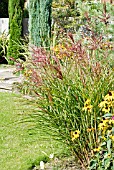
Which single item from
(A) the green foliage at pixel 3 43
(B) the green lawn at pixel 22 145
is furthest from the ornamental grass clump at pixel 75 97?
(A) the green foliage at pixel 3 43

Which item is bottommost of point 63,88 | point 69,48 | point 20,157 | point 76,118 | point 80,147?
point 20,157

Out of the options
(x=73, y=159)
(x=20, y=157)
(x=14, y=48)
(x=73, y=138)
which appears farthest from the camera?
(x=14, y=48)

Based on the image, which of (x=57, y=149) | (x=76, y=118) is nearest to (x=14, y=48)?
(x=57, y=149)

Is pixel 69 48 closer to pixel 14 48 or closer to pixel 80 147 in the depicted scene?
pixel 80 147

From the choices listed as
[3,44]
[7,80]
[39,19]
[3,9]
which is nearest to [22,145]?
[7,80]

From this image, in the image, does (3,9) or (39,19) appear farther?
A: (3,9)

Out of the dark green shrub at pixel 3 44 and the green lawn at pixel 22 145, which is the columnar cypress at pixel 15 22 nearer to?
the dark green shrub at pixel 3 44

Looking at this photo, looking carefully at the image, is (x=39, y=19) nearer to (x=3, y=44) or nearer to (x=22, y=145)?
(x=3, y=44)

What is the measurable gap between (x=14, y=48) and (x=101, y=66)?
7484 millimetres

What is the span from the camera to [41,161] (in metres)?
3.87

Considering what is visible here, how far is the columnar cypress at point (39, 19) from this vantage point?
918 cm

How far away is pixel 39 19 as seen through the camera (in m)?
9.38

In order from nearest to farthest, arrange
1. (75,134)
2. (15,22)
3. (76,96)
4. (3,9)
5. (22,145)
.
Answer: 1. (75,134)
2. (76,96)
3. (22,145)
4. (15,22)
5. (3,9)

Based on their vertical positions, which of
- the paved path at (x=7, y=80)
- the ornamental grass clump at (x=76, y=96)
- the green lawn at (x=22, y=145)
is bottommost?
the paved path at (x=7, y=80)
